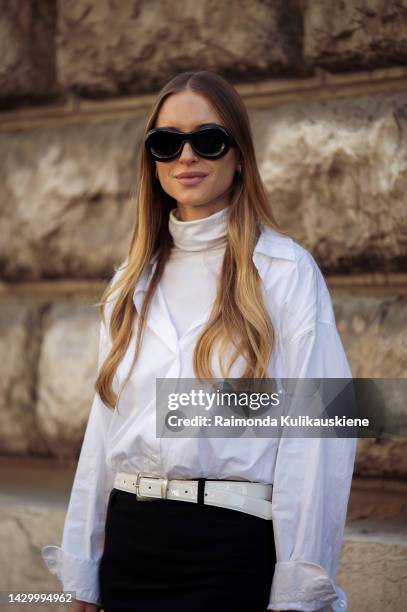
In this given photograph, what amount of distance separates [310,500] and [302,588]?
0.18 metres

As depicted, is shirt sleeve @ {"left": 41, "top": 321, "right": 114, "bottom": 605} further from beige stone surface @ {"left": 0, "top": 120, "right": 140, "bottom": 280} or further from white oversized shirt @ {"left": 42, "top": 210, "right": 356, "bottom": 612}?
beige stone surface @ {"left": 0, "top": 120, "right": 140, "bottom": 280}

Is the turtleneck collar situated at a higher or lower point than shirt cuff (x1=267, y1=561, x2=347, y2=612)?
higher

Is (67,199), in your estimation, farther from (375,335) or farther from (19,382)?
(375,335)

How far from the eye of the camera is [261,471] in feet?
6.72

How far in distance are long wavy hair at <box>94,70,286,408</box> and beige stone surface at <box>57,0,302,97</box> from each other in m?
0.82

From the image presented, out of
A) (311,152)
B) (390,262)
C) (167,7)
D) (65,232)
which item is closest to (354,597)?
(390,262)

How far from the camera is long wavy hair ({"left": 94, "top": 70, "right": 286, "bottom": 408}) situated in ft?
6.81

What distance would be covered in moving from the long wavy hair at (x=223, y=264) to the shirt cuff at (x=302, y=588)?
417 millimetres

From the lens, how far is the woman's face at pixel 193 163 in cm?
221

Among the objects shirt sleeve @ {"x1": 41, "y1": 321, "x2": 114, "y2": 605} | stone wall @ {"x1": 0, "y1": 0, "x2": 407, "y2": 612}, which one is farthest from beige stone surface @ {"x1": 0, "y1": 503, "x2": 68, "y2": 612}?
shirt sleeve @ {"x1": 41, "y1": 321, "x2": 114, "y2": 605}

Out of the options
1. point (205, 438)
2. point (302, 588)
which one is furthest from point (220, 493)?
point (302, 588)

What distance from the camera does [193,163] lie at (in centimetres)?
221

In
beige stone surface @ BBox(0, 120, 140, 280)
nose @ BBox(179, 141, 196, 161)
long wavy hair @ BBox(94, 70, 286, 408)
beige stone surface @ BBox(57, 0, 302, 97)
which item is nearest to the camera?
long wavy hair @ BBox(94, 70, 286, 408)

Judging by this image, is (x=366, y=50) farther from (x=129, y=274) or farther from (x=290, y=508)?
(x=290, y=508)
